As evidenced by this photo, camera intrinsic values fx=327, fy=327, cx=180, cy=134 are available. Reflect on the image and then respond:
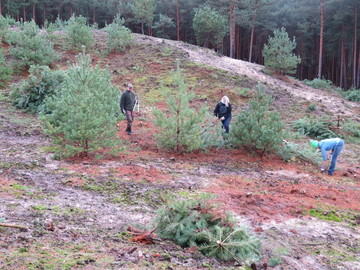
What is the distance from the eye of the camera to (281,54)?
73.7 feet

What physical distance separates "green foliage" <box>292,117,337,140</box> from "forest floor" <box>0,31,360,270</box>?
46.2 inches

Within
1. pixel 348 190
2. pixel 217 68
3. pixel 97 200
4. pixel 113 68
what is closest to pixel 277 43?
pixel 217 68

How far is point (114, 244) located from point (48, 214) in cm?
116

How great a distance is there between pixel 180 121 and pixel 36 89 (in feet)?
23.4

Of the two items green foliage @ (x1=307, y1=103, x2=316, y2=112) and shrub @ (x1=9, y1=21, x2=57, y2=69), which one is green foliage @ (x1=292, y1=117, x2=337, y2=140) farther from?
shrub @ (x1=9, y1=21, x2=57, y2=69)

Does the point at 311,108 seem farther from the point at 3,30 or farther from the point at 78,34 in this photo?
the point at 3,30

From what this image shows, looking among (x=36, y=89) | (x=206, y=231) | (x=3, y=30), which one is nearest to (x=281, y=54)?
(x=36, y=89)

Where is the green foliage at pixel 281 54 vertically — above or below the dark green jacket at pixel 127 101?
above

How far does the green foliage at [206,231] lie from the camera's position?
3.74m

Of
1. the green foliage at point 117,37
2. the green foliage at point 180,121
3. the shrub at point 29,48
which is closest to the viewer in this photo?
the green foliage at point 180,121

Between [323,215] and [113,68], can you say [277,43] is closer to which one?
[113,68]

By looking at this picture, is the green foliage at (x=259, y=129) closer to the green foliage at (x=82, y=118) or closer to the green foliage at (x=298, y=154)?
the green foliage at (x=298, y=154)

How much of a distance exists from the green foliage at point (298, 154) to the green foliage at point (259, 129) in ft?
1.43

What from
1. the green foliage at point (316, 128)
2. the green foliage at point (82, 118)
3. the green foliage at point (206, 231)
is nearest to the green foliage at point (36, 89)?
the green foliage at point (82, 118)
